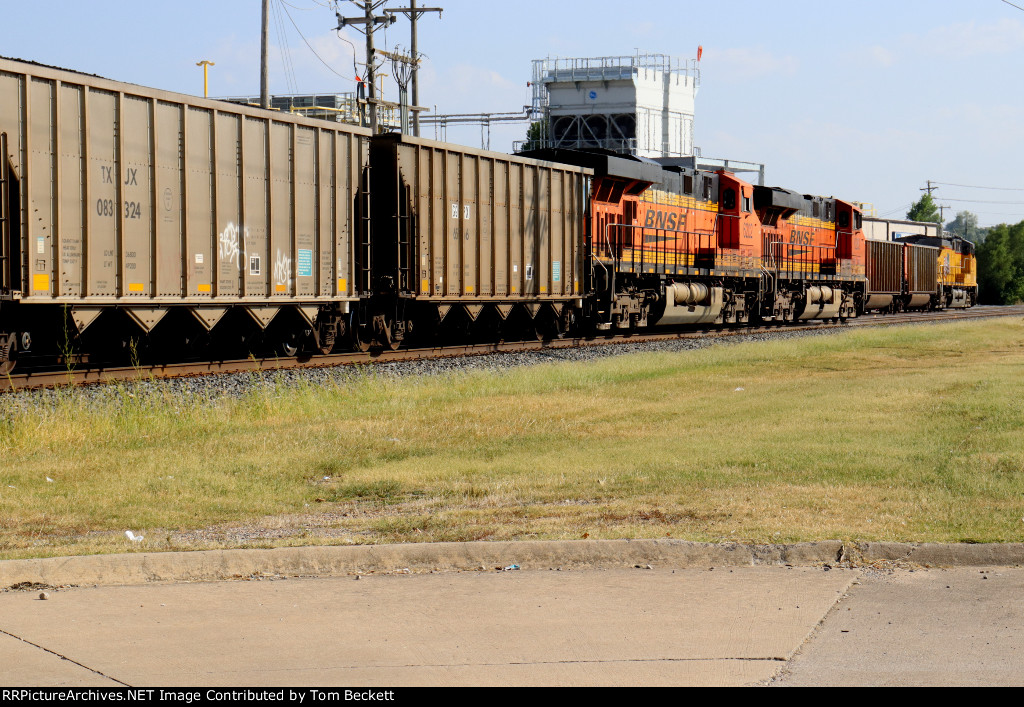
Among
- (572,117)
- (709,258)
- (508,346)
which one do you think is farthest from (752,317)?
(572,117)

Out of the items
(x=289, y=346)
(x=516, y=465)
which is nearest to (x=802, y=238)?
(x=289, y=346)

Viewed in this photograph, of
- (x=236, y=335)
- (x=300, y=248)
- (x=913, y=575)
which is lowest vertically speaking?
(x=913, y=575)

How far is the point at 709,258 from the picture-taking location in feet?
100

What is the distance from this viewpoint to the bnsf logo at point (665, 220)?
92.4 feet

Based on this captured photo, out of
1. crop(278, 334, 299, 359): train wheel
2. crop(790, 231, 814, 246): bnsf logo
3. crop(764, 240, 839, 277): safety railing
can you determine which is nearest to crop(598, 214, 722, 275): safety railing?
crop(764, 240, 839, 277): safety railing

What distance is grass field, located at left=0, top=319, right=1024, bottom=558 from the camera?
7254mm

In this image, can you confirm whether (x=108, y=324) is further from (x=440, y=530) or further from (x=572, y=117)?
(x=572, y=117)

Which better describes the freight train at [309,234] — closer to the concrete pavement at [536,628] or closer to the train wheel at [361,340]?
the train wheel at [361,340]

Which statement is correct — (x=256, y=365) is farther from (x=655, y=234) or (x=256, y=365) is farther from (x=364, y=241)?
(x=655, y=234)

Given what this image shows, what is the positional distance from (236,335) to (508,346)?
7.04 meters

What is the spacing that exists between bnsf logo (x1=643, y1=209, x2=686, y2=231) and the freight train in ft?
0.18

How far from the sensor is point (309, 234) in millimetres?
17875

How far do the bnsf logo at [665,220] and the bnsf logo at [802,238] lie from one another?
7932 millimetres

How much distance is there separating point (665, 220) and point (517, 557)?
23.2 meters
